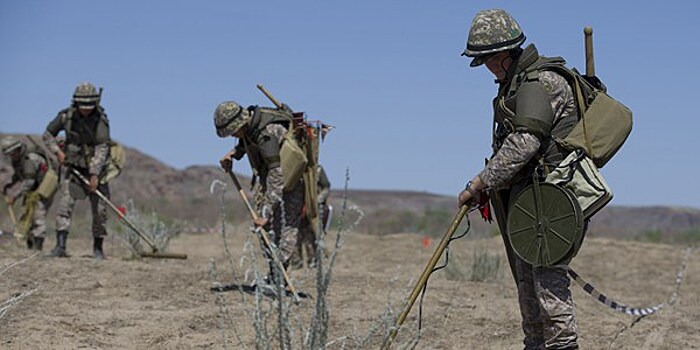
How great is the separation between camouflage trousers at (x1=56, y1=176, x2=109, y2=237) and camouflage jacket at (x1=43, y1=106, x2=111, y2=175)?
25cm

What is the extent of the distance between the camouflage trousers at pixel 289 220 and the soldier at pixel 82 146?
3.13m

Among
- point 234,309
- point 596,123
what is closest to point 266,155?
point 234,309

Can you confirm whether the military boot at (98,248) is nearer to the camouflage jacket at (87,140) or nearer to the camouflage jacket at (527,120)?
the camouflage jacket at (87,140)

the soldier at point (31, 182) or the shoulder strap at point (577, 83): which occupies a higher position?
the shoulder strap at point (577, 83)

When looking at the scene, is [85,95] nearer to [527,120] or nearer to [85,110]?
[85,110]

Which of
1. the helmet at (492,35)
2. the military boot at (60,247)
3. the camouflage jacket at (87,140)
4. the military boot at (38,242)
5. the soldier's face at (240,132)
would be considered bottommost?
the military boot at (38,242)

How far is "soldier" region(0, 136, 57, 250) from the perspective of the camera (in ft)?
44.7

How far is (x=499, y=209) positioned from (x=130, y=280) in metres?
5.41

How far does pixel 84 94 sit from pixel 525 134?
23.7ft

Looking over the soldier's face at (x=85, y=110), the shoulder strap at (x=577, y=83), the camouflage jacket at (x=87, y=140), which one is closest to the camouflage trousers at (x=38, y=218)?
the camouflage jacket at (x=87, y=140)

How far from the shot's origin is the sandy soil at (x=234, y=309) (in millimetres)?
6781

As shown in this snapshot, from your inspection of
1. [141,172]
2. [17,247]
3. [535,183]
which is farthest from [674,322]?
[141,172]

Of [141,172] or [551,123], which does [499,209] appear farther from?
[141,172]

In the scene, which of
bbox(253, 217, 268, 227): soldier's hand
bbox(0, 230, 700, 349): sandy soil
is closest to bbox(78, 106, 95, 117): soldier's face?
bbox(0, 230, 700, 349): sandy soil
